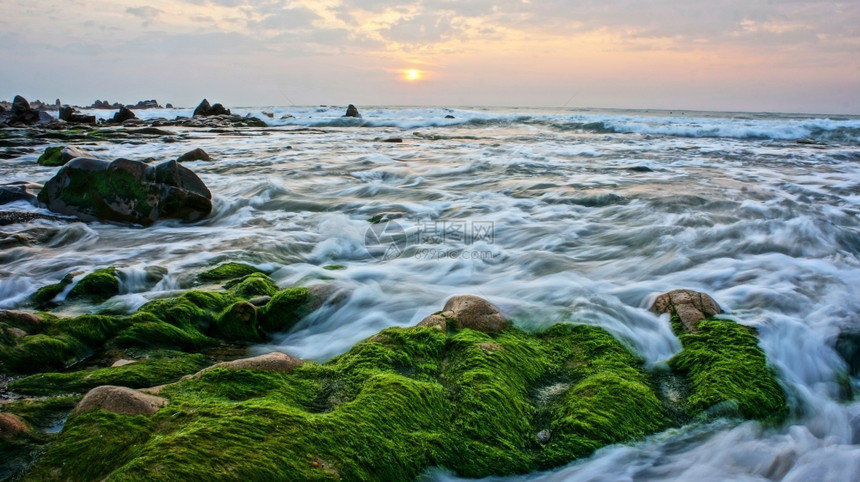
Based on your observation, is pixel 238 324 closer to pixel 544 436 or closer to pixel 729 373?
pixel 544 436

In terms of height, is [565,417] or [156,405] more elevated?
[156,405]

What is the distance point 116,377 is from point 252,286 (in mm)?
1541

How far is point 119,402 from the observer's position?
2.17 m

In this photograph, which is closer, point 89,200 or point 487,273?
point 487,273

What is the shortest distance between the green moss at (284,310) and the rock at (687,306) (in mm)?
2800

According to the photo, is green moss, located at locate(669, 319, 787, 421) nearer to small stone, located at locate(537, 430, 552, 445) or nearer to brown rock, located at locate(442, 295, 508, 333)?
small stone, located at locate(537, 430, 552, 445)

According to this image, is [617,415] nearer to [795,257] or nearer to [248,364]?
[248,364]

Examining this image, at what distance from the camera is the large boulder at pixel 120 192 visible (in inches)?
263

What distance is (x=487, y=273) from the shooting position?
5180mm

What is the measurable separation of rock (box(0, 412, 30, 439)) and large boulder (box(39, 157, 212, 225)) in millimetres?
5043

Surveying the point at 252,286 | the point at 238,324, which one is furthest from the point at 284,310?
the point at 252,286

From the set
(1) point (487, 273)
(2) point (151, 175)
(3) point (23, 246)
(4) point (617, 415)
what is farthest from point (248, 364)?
(2) point (151, 175)

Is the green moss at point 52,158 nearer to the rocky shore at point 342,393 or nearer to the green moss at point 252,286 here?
the green moss at point 252,286

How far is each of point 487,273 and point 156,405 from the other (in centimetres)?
349
